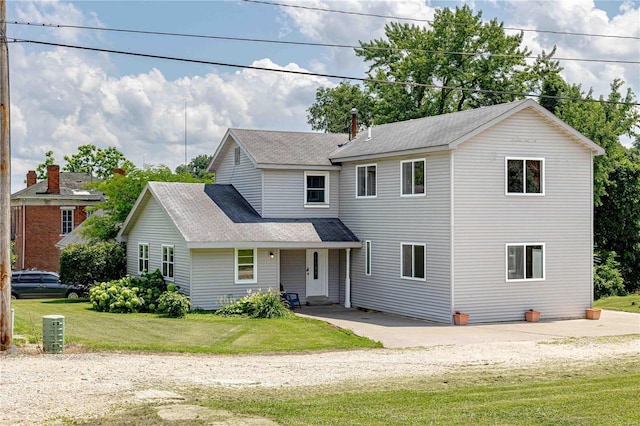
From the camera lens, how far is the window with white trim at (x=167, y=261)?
28.9 metres

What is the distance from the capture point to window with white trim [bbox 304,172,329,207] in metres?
31.0

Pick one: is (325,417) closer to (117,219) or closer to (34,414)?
(34,414)

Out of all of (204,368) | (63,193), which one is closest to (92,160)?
(63,193)

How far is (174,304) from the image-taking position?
83.0 feet

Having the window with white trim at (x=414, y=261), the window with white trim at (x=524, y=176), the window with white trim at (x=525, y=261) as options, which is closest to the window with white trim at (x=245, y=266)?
the window with white trim at (x=414, y=261)

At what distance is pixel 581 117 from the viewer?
40.4 metres

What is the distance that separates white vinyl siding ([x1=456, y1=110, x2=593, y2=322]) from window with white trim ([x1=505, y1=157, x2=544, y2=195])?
0.18m

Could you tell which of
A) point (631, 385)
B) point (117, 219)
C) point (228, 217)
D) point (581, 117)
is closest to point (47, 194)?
point (117, 219)

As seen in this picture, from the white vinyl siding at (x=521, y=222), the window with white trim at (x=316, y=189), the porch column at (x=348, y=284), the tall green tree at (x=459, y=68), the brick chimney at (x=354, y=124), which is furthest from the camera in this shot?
the tall green tree at (x=459, y=68)

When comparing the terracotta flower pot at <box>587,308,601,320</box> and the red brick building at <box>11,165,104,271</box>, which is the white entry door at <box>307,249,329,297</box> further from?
the red brick building at <box>11,165,104,271</box>

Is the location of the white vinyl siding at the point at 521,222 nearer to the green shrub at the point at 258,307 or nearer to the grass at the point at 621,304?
the grass at the point at 621,304

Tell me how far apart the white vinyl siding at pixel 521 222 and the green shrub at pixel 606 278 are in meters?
10.3

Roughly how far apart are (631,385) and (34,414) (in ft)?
35.1

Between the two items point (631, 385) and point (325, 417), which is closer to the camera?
point (325, 417)
